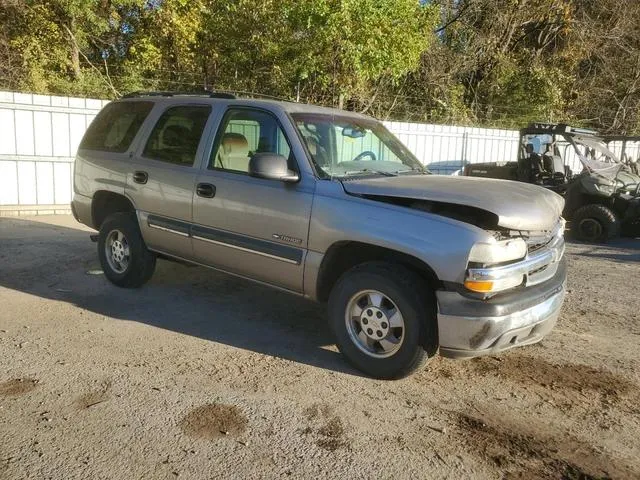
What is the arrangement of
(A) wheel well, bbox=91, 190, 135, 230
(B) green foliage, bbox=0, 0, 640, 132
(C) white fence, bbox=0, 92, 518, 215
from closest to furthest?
(A) wheel well, bbox=91, 190, 135, 230, (C) white fence, bbox=0, 92, 518, 215, (B) green foliage, bbox=0, 0, 640, 132

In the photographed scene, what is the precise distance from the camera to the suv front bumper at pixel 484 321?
3.57 meters

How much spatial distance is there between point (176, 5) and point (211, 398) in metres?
16.4

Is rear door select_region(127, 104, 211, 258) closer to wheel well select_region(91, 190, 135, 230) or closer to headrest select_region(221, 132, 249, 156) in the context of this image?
headrest select_region(221, 132, 249, 156)

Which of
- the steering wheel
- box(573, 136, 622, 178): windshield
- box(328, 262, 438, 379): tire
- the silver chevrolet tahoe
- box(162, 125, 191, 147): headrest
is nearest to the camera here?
the silver chevrolet tahoe

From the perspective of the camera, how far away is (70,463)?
2.98 metres

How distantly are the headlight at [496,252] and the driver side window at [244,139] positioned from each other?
66.8 inches

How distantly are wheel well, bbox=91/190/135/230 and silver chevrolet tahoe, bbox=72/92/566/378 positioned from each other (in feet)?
0.55

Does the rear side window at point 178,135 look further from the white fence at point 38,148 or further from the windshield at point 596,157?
the windshield at point 596,157

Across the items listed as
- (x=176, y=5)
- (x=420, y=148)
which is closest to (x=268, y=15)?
(x=420, y=148)

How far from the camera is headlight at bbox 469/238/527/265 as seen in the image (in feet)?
11.5

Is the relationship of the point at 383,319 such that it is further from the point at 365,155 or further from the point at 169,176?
the point at 169,176

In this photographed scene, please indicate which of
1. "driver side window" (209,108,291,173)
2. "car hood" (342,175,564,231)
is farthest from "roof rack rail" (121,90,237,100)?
"car hood" (342,175,564,231)

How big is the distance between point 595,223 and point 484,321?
290 inches

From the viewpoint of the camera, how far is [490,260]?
3537 mm
